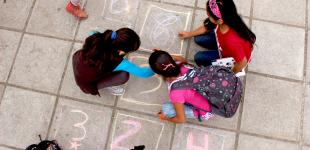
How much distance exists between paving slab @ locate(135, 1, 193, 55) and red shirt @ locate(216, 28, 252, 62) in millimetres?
770

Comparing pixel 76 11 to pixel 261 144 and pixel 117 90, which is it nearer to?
pixel 117 90

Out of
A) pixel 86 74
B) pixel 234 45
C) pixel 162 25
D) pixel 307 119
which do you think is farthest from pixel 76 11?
pixel 307 119

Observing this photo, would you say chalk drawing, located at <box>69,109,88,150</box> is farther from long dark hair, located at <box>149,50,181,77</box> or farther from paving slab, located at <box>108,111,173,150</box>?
long dark hair, located at <box>149,50,181,77</box>

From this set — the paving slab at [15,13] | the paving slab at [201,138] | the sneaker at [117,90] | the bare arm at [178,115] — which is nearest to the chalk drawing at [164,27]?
the sneaker at [117,90]

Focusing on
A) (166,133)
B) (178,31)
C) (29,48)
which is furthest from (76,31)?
(166,133)

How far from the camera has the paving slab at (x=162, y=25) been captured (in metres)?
4.42

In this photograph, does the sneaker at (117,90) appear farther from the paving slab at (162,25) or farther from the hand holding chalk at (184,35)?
the hand holding chalk at (184,35)

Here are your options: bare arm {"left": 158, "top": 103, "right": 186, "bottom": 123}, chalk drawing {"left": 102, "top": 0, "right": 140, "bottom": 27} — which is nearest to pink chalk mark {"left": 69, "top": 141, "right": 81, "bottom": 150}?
bare arm {"left": 158, "top": 103, "right": 186, "bottom": 123}

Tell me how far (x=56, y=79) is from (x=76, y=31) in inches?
25.7

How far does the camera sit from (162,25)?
451cm

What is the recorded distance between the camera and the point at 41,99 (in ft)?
13.9

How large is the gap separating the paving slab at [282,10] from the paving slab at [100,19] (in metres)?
1.57

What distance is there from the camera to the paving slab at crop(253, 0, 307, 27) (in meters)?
4.54

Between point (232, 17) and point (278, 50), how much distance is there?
50.7 inches
